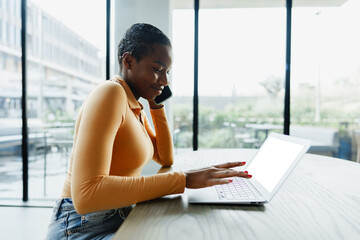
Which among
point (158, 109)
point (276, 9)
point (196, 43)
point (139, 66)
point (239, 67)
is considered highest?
point (276, 9)

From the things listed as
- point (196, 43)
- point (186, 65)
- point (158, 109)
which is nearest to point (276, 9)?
point (196, 43)

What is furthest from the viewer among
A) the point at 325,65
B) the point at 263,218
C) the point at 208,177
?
the point at 325,65

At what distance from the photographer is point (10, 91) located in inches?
107

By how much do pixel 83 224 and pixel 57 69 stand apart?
98.7 inches

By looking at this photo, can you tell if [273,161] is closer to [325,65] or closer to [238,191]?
[238,191]

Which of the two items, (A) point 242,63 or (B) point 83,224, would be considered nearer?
(B) point 83,224

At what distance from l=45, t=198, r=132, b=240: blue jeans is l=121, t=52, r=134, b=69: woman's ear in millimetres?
494

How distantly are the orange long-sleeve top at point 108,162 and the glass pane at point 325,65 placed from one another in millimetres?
2370

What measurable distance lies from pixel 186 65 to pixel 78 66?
Result: 4.06 feet

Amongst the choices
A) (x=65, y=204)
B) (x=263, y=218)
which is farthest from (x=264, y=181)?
(x=65, y=204)

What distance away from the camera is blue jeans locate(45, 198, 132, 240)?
2.28ft

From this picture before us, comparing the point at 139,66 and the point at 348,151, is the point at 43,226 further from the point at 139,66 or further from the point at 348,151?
the point at 348,151

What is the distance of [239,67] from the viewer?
273 cm

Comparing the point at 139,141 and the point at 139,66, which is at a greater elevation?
the point at 139,66
